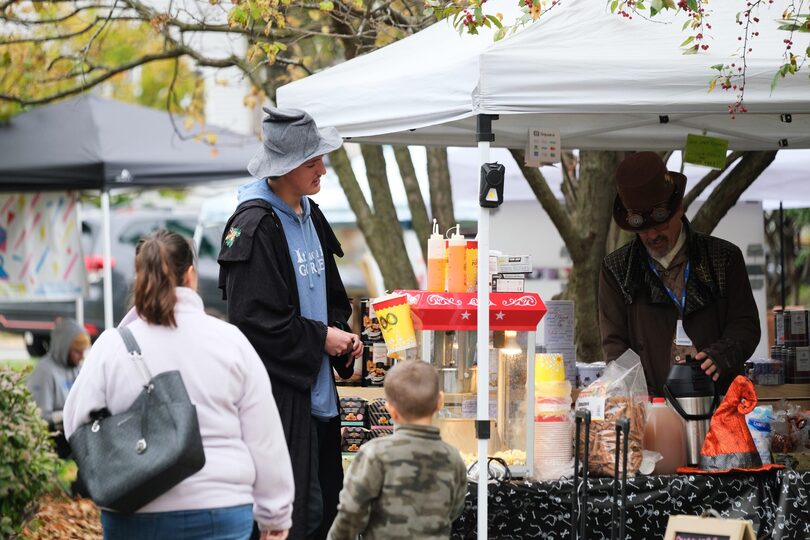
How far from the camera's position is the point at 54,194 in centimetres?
1012

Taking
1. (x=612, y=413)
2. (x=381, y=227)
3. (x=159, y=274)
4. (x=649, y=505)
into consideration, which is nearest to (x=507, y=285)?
(x=612, y=413)

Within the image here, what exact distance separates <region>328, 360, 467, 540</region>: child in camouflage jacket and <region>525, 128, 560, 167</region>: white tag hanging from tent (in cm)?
160

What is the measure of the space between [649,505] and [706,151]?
222 centimetres

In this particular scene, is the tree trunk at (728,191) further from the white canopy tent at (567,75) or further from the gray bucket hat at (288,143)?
the gray bucket hat at (288,143)

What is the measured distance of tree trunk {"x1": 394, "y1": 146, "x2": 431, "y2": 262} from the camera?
8.88m

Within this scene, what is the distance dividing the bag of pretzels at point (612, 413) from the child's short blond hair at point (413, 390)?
1.09m

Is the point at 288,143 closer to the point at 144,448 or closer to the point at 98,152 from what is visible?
the point at 144,448

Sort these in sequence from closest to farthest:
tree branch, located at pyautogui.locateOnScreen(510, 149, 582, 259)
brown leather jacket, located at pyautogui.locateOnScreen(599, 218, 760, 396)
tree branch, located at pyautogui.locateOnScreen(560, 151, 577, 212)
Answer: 1. brown leather jacket, located at pyautogui.locateOnScreen(599, 218, 760, 396)
2. tree branch, located at pyautogui.locateOnScreen(510, 149, 582, 259)
3. tree branch, located at pyautogui.locateOnScreen(560, 151, 577, 212)

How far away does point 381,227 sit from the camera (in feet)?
28.6

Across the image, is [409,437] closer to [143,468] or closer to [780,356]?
[143,468]

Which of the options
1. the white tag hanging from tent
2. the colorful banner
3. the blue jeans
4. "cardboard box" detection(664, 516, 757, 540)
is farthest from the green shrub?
the colorful banner

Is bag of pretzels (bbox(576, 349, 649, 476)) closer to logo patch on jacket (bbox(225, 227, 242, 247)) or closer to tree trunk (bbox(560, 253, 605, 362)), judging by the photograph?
logo patch on jacket (bbox(225, 227, 242, 247))

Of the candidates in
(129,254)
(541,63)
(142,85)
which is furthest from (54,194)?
(142,85)

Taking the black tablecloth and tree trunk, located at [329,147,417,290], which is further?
tree trunk, located at [329,147,417,290]
